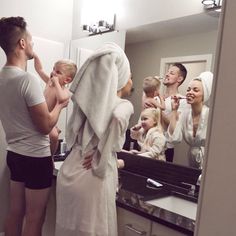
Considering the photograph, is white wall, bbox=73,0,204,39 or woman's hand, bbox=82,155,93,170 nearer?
woman's hand, bbox=82,155,93,170

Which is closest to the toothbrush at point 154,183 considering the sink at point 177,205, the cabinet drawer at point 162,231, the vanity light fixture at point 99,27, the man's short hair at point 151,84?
the sink at point 177,205

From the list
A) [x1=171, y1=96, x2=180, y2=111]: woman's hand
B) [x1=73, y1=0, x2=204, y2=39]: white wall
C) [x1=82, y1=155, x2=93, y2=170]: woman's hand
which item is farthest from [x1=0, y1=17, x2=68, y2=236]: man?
[x1=73, y1=0, x2=204, y2=39]: white wall

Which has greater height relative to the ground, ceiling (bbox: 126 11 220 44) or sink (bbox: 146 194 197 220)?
ceiling (bbox: 126 11 220 44)

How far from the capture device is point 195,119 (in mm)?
1548

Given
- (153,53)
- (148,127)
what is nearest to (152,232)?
(148,127)

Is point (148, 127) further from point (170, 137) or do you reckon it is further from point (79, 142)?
point (79, 142)

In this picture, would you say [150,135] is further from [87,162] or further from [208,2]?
[208,2]

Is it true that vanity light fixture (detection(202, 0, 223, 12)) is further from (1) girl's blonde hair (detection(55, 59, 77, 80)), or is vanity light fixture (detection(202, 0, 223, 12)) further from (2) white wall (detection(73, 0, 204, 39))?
(1) girl's blonde hair (detection(55, 59, 77, 80))

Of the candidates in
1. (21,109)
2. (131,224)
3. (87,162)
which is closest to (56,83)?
(21,109)

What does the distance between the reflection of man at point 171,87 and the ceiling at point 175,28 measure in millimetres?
210

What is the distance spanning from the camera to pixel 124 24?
2.07 meters

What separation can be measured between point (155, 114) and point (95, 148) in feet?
2.09

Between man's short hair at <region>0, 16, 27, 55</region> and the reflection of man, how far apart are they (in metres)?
0.87

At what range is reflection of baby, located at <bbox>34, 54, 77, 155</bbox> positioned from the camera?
1730 millimetres
